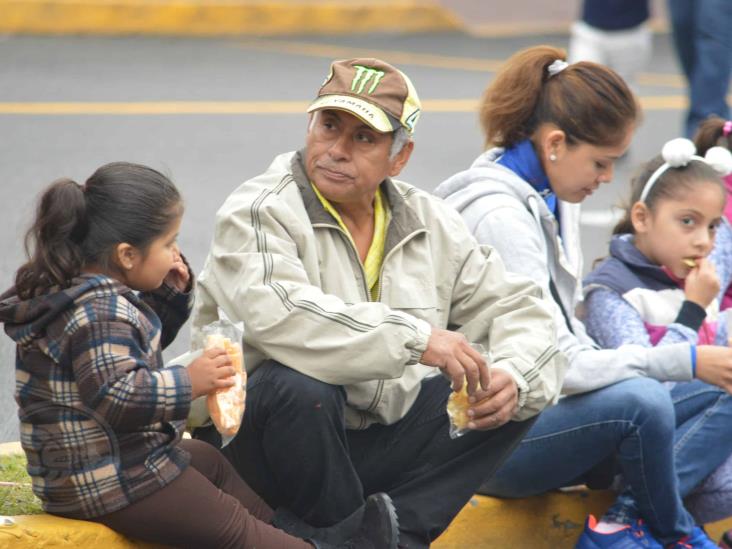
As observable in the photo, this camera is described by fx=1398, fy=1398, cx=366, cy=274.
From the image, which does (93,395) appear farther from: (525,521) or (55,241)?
(525,521)

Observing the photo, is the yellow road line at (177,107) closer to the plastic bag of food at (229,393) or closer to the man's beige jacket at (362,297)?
the man's beige jacket at (362,297)

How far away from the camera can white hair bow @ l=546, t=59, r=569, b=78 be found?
4.21m

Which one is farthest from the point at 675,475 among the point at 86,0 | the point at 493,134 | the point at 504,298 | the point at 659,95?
the point at 86,0

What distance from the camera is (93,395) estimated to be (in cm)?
298

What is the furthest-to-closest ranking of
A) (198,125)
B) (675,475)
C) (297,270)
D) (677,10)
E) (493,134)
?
(198,125)
(677,10)
(493,134)
(675,475)
(297,270)

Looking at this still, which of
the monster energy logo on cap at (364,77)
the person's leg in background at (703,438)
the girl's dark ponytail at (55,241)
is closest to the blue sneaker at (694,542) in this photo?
the person's leg in background at (703,438)

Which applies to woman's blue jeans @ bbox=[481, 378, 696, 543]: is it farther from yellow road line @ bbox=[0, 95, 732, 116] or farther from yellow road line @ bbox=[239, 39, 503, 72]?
yellow road line @ bbox=[239, 39, 503, 72]

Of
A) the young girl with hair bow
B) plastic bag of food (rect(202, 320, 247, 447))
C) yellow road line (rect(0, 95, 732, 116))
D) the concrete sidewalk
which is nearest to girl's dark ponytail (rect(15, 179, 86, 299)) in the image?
plastic bag of food (rect(202, 320, 247, 447))

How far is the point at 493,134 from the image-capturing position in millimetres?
4262

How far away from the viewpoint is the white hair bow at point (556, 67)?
4.21 meters

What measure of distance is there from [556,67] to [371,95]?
899 mm

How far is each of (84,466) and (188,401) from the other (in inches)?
10.6

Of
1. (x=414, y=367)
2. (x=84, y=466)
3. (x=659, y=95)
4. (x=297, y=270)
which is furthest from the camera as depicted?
(x=659, y=95)

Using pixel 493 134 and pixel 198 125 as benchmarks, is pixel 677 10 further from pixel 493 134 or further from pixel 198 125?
pixel 493 134
